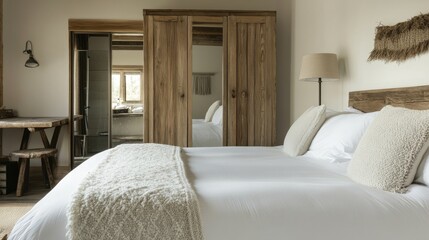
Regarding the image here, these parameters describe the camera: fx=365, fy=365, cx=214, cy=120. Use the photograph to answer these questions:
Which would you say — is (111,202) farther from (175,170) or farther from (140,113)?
(140,113)

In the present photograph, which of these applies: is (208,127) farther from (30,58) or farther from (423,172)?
(423,172)

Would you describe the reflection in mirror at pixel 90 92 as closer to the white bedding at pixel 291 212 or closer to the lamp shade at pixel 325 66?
the lamp shade at pixel 325 66

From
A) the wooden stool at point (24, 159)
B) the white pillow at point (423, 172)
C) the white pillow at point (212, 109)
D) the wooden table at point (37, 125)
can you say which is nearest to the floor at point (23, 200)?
the wooden stool at point (24, 159)

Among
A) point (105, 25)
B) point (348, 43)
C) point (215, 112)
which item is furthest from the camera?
point (105, 25)

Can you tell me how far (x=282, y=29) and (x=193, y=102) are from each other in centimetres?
152

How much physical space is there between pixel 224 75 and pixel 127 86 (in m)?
1.20

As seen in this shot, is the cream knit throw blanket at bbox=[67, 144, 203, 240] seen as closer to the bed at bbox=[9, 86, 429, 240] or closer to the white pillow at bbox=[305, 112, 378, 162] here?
the bed at bbox=[9, 86, 429, 240]

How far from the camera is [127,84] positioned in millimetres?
4340

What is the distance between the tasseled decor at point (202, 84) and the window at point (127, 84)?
29.9 inches

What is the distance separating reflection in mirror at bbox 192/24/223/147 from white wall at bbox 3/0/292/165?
67 centimetres

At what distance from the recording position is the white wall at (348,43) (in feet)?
7.39

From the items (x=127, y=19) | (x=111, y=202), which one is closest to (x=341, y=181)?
(x=111, y=202)

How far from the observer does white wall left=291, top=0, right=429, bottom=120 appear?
2.25 metres

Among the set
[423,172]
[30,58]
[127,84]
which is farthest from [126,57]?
[423,172]
